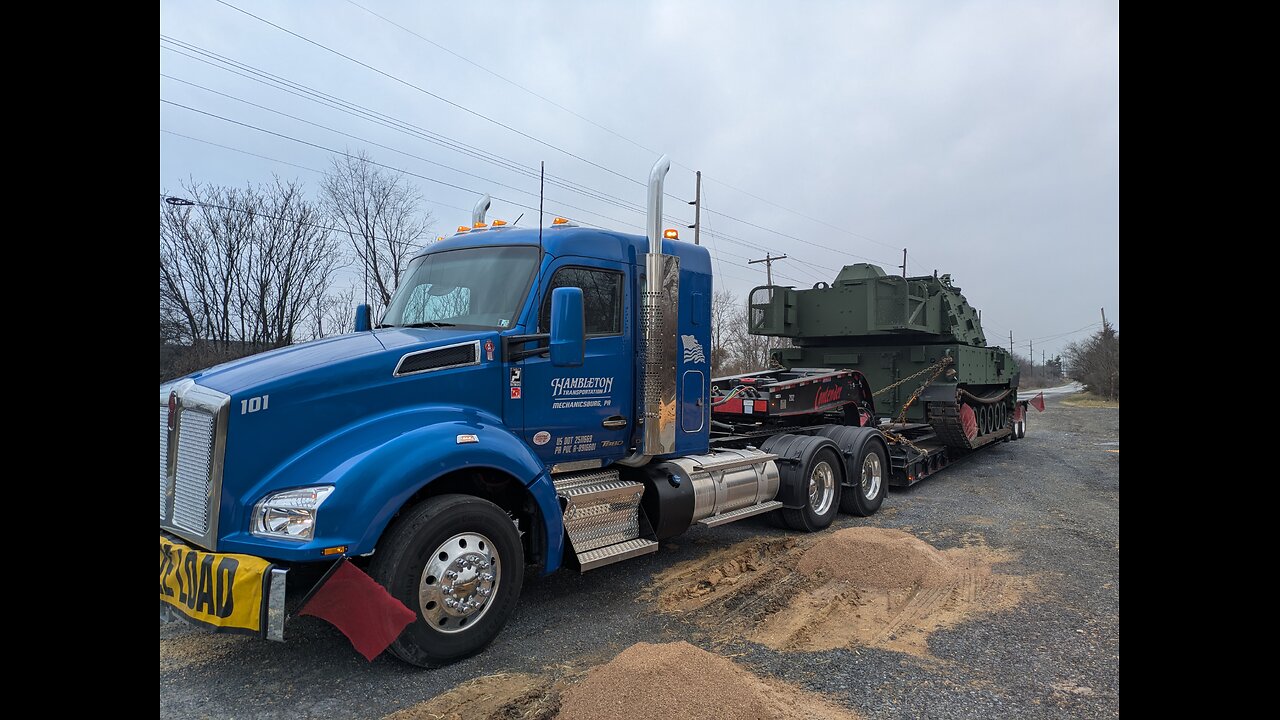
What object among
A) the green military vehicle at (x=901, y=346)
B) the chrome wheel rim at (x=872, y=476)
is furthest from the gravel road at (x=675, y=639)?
the green military vehicle at (x=901, y=346)

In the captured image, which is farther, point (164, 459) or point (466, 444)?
point (466, 444)

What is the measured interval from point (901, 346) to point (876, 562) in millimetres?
7261

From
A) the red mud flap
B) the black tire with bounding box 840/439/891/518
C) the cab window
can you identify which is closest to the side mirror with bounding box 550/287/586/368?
the cab window

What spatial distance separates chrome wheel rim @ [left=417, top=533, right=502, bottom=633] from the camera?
3.86 metres

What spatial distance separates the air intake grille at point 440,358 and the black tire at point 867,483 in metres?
5.00

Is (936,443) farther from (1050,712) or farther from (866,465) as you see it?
(1050,712)

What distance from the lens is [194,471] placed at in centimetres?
373

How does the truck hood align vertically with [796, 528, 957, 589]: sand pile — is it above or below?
above

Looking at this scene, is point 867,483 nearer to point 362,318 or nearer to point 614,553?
point 614,553

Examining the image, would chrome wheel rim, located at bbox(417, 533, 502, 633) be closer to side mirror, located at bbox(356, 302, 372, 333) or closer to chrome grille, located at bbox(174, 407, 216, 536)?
chrome grille, located at bbox(174, 407, 216, 536)

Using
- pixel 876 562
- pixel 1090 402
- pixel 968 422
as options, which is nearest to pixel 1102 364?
pixel 1090 402

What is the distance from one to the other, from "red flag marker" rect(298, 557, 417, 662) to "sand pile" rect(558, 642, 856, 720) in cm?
100

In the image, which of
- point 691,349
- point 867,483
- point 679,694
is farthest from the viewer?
point 867,483
